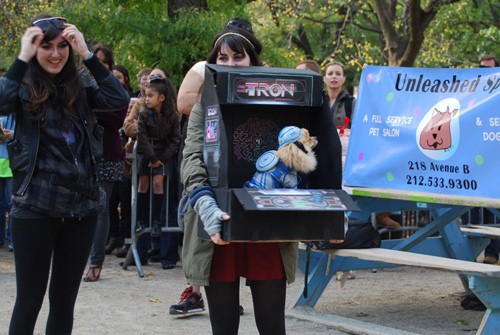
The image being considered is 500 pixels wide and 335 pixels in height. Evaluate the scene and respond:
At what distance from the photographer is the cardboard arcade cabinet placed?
3.27 metres

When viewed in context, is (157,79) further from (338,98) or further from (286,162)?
(286,162)

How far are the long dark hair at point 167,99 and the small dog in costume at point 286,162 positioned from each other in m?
4.60

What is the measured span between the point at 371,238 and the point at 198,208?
2689mm

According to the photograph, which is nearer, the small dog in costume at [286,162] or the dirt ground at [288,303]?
the small dog in costume at [286,162]

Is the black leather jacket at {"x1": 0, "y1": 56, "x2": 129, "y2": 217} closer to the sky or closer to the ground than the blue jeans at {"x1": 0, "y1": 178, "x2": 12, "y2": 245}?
closer to the sky

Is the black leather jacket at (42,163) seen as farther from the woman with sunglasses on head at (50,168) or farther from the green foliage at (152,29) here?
the green foliage at (152,29)

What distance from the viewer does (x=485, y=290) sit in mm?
4926

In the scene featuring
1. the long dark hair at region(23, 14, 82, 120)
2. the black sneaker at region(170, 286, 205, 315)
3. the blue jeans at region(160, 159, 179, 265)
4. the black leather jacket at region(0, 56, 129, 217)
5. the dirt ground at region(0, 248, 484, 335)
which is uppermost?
the long dark hair at region(23, 14, 82, 120)

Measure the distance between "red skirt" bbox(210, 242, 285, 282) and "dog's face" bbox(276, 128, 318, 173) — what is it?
421 millimetres

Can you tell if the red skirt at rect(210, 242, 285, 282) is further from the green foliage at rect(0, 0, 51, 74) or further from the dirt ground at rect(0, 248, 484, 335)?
the green foliage at rect(0, 0, 51, 74)

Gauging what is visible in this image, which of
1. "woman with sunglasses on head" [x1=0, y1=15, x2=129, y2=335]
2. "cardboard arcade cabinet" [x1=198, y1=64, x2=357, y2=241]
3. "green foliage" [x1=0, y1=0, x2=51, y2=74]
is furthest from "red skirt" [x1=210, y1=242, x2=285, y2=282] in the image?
"green foliage" [x1=0, y1=0, x2=51, y2=74]

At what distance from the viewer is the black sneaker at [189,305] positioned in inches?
233

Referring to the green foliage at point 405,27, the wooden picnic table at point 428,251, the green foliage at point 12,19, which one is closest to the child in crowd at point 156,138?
the wooden picnic table at point 428,251

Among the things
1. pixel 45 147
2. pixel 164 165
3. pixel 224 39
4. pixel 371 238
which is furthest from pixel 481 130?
pixel 164 165
